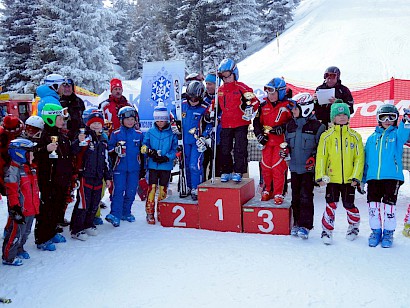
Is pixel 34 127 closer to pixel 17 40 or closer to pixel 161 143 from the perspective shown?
pixel 161 143

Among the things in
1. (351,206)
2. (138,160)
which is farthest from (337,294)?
(138,160)

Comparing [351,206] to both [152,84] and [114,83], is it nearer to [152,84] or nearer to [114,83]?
[114,83]

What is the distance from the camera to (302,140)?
4.94m

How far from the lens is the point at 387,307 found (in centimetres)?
325

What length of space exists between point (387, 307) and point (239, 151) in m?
2.83

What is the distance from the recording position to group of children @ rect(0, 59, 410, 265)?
4426 millimetres

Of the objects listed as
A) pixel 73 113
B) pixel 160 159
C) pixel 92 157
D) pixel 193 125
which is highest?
pixel 73 113

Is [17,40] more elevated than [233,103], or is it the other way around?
[17,40]

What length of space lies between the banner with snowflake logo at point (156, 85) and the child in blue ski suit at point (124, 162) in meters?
1.94

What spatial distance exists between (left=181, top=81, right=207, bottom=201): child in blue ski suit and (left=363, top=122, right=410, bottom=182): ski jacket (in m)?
2.33

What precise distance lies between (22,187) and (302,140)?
127 inches

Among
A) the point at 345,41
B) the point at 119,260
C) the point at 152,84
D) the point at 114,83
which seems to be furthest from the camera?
the point at 345,41

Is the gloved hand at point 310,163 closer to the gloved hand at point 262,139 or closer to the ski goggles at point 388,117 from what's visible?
the gloved hand at point 262,139

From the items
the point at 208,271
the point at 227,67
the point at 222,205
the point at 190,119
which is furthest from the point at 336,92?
the point at 208,271
